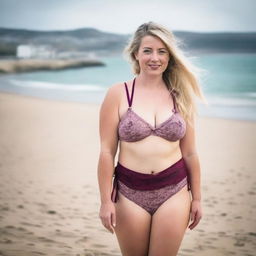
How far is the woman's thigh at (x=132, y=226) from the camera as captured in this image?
74.6 inches

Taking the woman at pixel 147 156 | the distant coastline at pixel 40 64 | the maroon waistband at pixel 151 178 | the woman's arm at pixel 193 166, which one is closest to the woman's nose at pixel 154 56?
the woman at pixel 147 156

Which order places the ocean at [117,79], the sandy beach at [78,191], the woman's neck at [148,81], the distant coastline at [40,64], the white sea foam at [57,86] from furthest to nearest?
the distant coastline at [40,64] → the white sea foam at [57,86] → the ocean at [117,79] → the sandy beach at [78,191] → the woman's neck at [148,81]

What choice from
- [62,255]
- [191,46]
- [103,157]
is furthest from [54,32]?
[103,157]

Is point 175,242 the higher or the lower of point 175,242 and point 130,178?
the lower

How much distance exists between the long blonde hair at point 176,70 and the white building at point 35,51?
16.0 m

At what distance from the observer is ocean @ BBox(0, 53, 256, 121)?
1509cm

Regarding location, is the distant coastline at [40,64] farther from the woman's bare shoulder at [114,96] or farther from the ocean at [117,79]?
the woman's bare shoulder at [114,96]

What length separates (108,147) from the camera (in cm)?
191

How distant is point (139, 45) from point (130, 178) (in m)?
0.59

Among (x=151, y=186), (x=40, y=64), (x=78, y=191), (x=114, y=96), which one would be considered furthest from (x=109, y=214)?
(x=40, y=64)

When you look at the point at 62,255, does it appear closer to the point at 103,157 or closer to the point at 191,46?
the point at 103,157

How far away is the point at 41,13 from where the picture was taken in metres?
17.7

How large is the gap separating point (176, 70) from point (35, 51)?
17440 mm

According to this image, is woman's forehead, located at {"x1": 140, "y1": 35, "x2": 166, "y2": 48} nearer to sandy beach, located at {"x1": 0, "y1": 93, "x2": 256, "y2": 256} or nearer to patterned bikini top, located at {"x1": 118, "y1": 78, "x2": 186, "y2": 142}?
patterned bikini top, located at {"x1": 118, "y1": 78, "x2": 186, "y2": 142}
